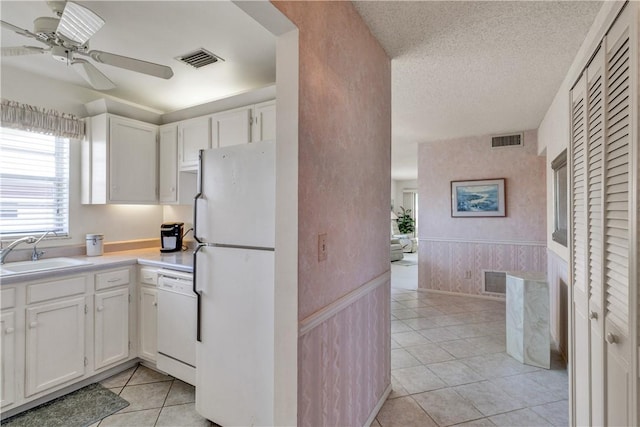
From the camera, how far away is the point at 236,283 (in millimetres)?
1787

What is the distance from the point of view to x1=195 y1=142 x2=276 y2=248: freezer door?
169 centimetres

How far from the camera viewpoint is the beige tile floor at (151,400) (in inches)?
79.2

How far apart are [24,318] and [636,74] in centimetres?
330

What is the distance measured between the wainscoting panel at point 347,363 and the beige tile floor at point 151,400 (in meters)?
0.94

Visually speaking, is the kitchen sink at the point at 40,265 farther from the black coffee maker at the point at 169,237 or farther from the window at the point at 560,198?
the window at the point at 560,198

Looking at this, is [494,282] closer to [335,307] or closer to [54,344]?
[335,307]

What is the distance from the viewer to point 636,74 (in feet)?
3.20

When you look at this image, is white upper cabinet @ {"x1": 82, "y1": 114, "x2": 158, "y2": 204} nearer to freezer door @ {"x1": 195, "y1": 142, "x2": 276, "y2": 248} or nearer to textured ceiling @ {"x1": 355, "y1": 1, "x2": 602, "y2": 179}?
freezer door @ {"x1": 195, "y1": 142, "x2": 276, "y2": 248}

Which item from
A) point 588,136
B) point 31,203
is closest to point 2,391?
point 31,203

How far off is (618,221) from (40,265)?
360 centimetres

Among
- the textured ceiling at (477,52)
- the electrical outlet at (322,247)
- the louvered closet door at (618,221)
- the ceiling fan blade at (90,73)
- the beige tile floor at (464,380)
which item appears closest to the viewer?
the louvered closet door at (618,221)

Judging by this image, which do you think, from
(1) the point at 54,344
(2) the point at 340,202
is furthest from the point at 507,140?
(1) the point at 54,344

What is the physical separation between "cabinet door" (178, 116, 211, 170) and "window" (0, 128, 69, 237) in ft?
3.19

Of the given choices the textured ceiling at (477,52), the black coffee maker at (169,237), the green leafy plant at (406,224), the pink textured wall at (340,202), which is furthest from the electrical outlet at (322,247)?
the green leafy plant at (406,224)
